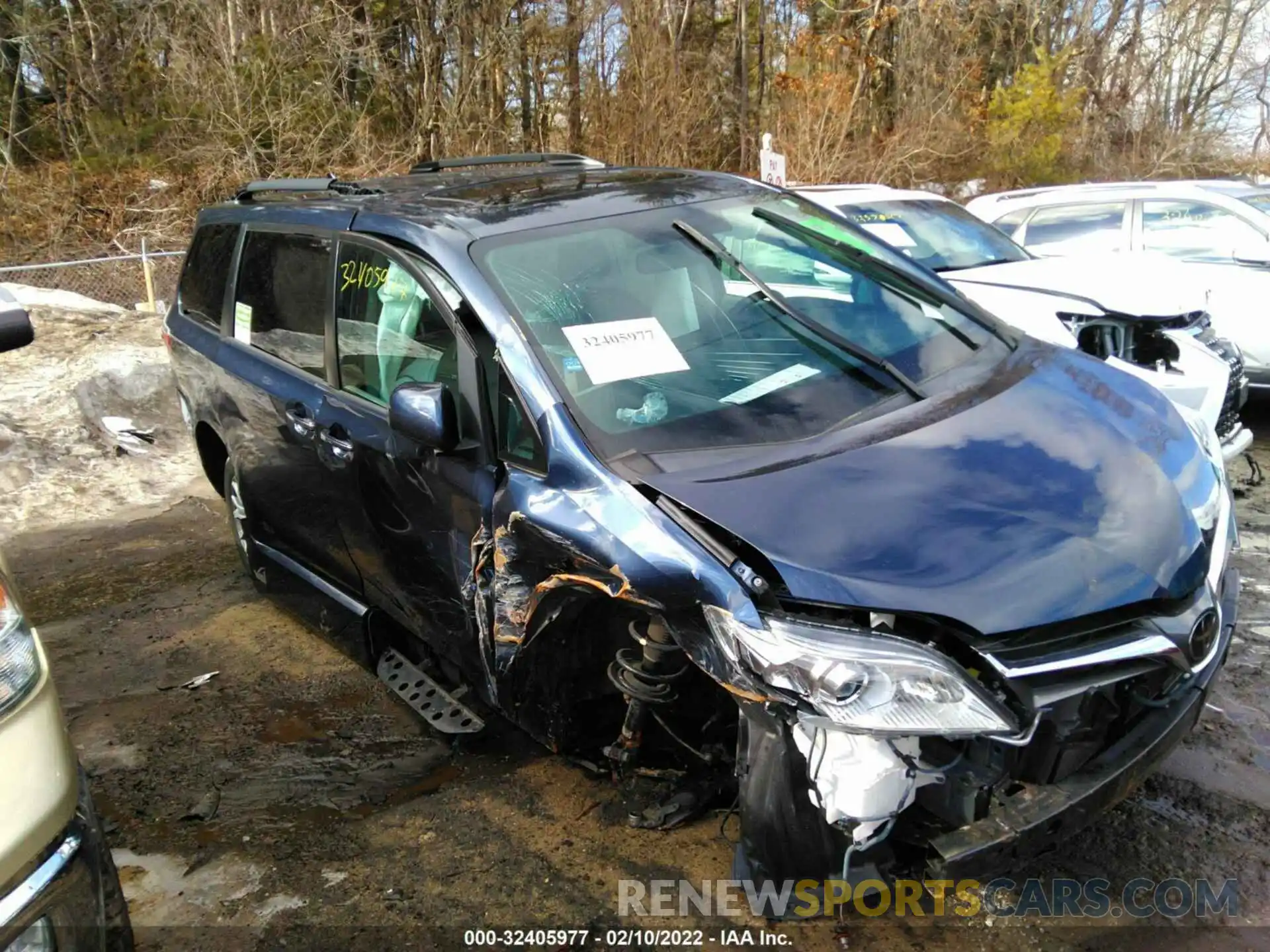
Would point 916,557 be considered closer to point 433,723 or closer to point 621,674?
point 621,674

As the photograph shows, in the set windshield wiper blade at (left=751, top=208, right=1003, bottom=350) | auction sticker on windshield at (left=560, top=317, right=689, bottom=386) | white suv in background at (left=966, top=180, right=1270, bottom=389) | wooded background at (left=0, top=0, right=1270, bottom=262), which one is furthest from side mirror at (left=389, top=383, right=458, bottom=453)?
wooded background at (left=0, top=0, right=1270, bottom=262)

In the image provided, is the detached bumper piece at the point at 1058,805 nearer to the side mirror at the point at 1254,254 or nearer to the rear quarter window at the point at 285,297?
the rear quarter window at the point at 285,297

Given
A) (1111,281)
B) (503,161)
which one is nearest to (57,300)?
(503,161)

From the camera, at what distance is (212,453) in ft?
15.8

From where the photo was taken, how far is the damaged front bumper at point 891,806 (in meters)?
2.01

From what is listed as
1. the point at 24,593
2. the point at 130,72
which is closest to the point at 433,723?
the point at 24,593

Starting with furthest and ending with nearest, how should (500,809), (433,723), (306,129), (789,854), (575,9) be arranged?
(575,9), (306,129), (433,723), (500,809), (789,854)

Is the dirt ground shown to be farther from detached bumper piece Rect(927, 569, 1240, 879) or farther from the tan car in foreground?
the tan car in foreground

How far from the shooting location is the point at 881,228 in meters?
7.03

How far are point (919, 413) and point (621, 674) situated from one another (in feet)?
3.67

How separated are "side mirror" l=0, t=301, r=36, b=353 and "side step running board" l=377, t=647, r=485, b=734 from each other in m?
1.58

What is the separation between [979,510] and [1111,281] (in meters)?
3.98

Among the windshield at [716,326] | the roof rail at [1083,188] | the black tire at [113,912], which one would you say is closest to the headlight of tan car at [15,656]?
the black tire at [113,912]

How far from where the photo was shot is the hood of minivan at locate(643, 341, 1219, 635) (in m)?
2.06
